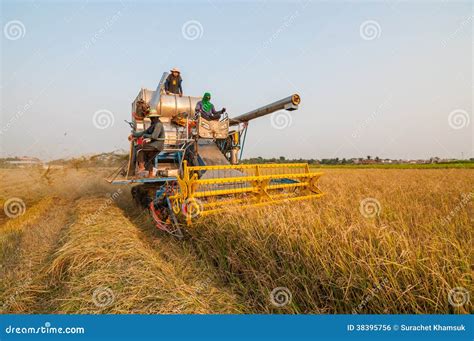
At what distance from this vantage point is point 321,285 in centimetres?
236

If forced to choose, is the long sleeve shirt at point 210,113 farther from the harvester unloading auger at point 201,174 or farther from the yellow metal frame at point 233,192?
the yellow metal frame at point 233,192

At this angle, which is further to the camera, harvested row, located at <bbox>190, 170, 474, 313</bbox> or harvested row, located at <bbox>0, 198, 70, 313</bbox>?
harvested row, located at <bbox>0, 198, 70, 313</bbox>

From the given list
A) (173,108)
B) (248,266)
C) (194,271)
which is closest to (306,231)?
(248,266)

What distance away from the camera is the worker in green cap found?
665cm

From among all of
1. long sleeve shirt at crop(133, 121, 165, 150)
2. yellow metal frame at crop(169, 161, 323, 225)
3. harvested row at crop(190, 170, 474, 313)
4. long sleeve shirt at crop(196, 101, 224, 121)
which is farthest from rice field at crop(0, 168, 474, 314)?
long sleeve shirt at crop(196, 101, 224, 121)

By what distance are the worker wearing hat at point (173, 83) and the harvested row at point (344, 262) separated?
6341 mm

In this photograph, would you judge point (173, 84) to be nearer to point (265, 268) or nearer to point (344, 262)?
point (265, 268)

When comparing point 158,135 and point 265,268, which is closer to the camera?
point 265,268

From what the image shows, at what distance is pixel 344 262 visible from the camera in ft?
7.23

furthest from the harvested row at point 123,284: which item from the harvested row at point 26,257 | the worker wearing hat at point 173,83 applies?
the worker wearing hat at point 173,83

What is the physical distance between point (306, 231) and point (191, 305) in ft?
4.32

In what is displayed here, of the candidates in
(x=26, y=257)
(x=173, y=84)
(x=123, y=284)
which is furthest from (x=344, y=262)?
(x=173, y=84)

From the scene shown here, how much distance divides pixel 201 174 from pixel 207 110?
2.13 metres

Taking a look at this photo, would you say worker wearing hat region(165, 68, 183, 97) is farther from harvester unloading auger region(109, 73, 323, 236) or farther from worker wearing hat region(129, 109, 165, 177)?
worker wearing hat region(129, 109, 165, 177)
